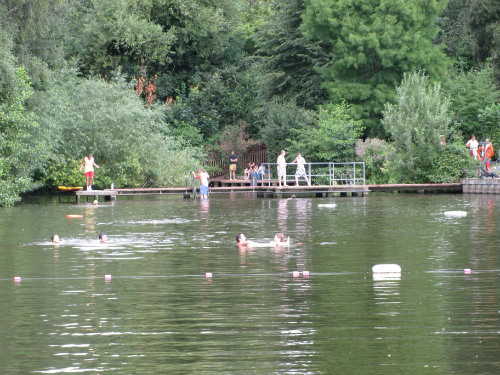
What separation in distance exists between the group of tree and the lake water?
13271 mm

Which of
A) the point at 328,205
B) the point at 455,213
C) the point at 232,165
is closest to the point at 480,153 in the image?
the point at 328,205

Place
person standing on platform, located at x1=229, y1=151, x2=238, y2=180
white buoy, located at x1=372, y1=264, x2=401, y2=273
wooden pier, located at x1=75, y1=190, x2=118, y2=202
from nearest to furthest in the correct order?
white buoy, located at x1=372, y1=264, x2=401, y2=273
wooden pier, located at x1=75, y1=190, x2=118, y2=202
person standing on platform, located at x1=229, y1=151, x2=238, y2=180

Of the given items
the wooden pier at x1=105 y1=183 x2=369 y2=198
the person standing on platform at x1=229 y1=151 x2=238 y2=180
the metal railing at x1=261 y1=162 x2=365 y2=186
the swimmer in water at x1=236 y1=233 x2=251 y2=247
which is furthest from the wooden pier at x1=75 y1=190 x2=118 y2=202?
the swimmer in water at x1=236 y1=233 x2=251 y2=247

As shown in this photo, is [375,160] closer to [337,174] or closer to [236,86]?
[337,174]

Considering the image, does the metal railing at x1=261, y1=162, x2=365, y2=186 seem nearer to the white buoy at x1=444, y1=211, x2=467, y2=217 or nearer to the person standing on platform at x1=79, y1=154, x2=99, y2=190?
the person standing on platform at x1=79, y1=154, x2=99, y2=190

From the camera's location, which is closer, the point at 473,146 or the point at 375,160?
the point at 473,146

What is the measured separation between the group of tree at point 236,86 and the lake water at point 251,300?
522 inches

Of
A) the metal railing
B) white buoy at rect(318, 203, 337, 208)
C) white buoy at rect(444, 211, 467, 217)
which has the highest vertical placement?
the metal railing

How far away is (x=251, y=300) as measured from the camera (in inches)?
622

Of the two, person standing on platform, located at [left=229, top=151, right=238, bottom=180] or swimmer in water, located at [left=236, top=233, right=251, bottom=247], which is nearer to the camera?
swimmer in water, located at [left=236, top=233, right=251, bottom=247]

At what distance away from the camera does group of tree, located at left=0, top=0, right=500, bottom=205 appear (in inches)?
1704

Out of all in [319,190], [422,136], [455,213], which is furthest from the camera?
[422,136]

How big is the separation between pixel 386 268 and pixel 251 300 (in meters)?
4.03

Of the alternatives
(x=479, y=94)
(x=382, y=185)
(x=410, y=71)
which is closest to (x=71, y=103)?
(x=382, y=185)
